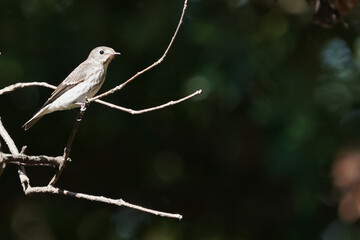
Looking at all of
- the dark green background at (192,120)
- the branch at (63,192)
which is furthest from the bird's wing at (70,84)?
the branch at (63,192)

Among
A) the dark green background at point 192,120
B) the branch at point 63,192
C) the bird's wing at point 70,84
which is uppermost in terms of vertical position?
the branch at point 63,192

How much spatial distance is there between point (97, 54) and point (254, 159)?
193cm

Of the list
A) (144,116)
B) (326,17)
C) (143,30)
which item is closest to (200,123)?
(144,116)

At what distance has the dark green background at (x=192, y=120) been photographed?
19.1ft

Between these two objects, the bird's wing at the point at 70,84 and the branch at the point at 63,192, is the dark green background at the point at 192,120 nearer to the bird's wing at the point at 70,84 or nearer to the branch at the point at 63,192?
the bird's wing at the point at 70,84

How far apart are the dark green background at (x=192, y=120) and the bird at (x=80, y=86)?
84 centimetres

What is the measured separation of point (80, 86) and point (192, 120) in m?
1.66

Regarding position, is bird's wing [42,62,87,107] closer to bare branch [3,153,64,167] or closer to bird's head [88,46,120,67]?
bird's head [88,46,120,67]

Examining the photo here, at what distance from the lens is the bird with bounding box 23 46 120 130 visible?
15.7ft

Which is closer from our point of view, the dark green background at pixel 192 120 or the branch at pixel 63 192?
the branch at pixel 63 192

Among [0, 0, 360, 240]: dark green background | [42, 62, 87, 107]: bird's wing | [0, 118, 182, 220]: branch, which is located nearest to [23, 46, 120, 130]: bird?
[42, 62, 87, 107]: bird's wing

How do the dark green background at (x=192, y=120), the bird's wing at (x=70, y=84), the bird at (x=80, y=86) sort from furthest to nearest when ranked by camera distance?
the dark green background at (x=192, y=120)
the bird's wing at (x=70, y=84)
the bird at (x=80, y=86)

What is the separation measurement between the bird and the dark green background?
2.75 ft

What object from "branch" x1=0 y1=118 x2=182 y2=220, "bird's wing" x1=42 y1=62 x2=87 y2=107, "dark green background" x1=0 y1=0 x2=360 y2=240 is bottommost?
"dark green background" x1=0 y1=0 x2=360 y2=240
